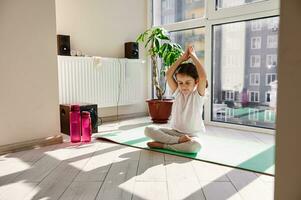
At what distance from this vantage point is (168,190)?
4.22 ft

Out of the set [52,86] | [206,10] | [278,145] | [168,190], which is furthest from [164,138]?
[206,10]

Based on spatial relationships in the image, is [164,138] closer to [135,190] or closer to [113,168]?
[113,168]

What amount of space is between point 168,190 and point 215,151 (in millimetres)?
762

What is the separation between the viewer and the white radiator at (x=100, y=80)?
280 centimetres

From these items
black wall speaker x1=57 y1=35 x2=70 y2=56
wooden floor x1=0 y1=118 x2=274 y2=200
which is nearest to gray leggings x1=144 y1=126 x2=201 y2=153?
wooden floor x1=0 y1=118 x2=274 y2=200

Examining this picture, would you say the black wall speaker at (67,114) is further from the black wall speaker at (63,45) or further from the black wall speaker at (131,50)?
the black wall speaker at (131,50)

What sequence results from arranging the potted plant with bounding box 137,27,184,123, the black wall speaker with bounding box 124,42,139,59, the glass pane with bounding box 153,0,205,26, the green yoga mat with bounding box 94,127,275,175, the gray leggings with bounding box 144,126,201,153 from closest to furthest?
the green yoga mat with bounding box 94,127,275,175
the gray leggings with bounding box 144,126,201,153
the potted plant with bounding box 137,27,184,123
the glass pane with bounding box 153,0,205,26
the black wall speaker with bounding box 124,42,139,59

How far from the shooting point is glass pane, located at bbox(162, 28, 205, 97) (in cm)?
316

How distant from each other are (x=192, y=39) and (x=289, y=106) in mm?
2692

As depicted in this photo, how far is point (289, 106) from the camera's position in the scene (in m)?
0.72

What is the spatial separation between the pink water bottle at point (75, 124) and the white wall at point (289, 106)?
5.83ft

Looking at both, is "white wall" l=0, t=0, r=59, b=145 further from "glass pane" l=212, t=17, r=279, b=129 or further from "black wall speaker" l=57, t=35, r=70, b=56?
"glass pane" l=212, t=17, r=279, b=129

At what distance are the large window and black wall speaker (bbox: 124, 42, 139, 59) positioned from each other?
594 millimetres

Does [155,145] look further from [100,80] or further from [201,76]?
[100,80]
